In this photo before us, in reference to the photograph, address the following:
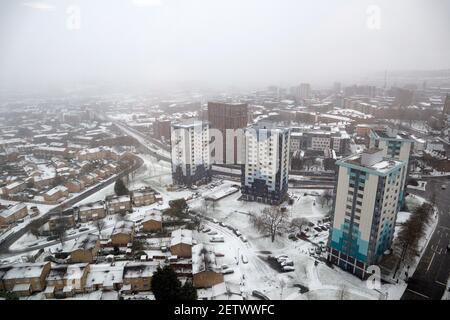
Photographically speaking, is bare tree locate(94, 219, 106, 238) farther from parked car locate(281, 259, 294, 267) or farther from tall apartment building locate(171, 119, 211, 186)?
parked car locate(281, 259, 294, 267)

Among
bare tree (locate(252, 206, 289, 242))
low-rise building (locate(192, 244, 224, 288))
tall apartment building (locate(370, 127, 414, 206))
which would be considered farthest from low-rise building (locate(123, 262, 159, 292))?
tall apartment building (locate(370, 127, 414, 206))

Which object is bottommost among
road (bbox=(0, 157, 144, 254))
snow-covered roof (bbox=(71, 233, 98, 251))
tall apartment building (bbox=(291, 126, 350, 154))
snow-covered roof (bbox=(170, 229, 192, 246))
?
road (bbox=(0, 157, 144, 254))

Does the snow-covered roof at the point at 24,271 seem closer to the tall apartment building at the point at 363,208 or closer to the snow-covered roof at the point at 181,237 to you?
the snow-covered roof at the point at 181,237

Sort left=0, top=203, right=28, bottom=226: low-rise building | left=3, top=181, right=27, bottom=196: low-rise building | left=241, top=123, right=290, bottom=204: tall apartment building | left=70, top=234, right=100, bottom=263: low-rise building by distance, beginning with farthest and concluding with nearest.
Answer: left=3, top=181, right=27, bottom=196: low-rise building, left=241, top=123, right=290, bottom=204: tall apartment building, left=0, top=203, right=28, bottom=226: low-rise building, left=70, top=234, right=100, bottom=263: low-rise building

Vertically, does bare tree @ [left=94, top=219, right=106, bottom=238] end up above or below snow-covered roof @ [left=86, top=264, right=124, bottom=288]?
below

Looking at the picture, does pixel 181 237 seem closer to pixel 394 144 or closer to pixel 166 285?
pixel 166 285

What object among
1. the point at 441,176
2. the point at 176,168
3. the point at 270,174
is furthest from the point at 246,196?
the point at 441,176
